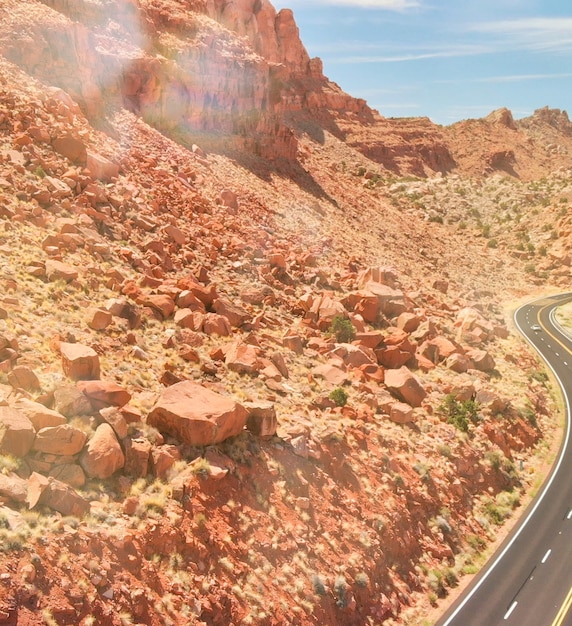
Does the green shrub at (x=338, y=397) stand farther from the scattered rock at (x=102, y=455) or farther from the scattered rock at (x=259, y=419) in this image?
the scattered rock at (x=102, y=455)

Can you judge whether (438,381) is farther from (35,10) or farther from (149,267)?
(35,10)

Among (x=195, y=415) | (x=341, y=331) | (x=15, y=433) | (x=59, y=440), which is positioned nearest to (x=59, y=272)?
(x=195, y=415)

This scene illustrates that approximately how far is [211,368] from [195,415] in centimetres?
488

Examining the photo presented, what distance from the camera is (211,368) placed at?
21688mm

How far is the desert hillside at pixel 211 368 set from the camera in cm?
1377

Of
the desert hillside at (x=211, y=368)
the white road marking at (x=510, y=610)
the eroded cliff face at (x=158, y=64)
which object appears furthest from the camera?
the eroded cliff face at (x=158, y=64)

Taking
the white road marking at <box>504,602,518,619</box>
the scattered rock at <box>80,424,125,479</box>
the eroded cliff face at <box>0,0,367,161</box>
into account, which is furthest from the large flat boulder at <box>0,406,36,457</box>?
the eroded cliff face at <box>0,0,367,161</box>

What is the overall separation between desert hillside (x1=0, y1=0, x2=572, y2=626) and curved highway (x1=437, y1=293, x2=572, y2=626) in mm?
783

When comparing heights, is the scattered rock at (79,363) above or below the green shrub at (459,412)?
above

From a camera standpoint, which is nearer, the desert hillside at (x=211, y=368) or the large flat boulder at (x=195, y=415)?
the desert hillside at (x=211, y=368)

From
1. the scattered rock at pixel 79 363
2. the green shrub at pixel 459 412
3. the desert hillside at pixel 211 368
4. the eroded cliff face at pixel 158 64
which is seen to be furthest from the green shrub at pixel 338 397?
the eroded cliff face at pixel 158 64

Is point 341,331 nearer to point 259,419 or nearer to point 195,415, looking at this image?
point 259,419

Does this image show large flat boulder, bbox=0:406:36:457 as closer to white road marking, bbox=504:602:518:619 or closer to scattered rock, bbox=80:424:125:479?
scattered rock, bbox=80:424:125:479

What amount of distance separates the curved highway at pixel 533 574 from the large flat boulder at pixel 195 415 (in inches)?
407
